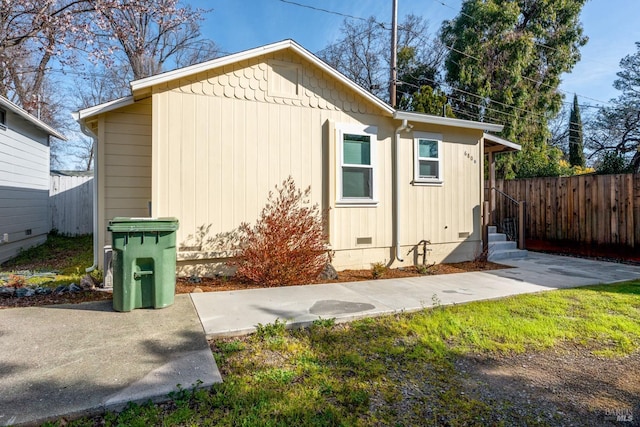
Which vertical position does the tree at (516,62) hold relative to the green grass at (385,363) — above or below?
above

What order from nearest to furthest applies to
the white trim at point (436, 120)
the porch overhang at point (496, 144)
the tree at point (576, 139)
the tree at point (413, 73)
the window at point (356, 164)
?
the window at point (356, 164), the white trim at point (436, 120), the porch overhang at point (496, 144), the tree at point (413, 73), the tree at point (576, 139)

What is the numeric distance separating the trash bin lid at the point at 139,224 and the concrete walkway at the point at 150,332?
989 mm

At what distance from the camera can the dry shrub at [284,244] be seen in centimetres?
554

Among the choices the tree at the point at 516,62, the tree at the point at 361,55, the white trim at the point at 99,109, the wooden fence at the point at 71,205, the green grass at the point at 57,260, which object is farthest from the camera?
the tree at the point at 361,55

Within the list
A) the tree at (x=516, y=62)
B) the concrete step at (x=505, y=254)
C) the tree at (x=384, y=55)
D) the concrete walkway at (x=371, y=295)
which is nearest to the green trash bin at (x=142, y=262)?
the concrete walkway at (x=371, y=295)

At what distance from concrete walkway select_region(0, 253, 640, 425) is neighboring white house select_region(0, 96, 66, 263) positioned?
218 inches

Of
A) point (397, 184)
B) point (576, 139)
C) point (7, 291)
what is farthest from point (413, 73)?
point (7, 291)

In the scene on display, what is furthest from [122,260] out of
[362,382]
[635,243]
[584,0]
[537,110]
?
[584,0]

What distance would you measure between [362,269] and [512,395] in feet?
14.5

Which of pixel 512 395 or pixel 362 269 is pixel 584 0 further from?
pixel 512 395

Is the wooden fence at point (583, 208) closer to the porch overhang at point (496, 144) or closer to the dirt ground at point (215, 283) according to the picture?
the porch overhang at point (496, 144)

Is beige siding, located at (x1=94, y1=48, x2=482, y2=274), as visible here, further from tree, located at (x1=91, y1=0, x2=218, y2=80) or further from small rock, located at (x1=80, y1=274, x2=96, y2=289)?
tree, located at (x1=91, y1=0, x2=218, y2=80)

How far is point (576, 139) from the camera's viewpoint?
22.5 m

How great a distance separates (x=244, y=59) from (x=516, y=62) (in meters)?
14.4
